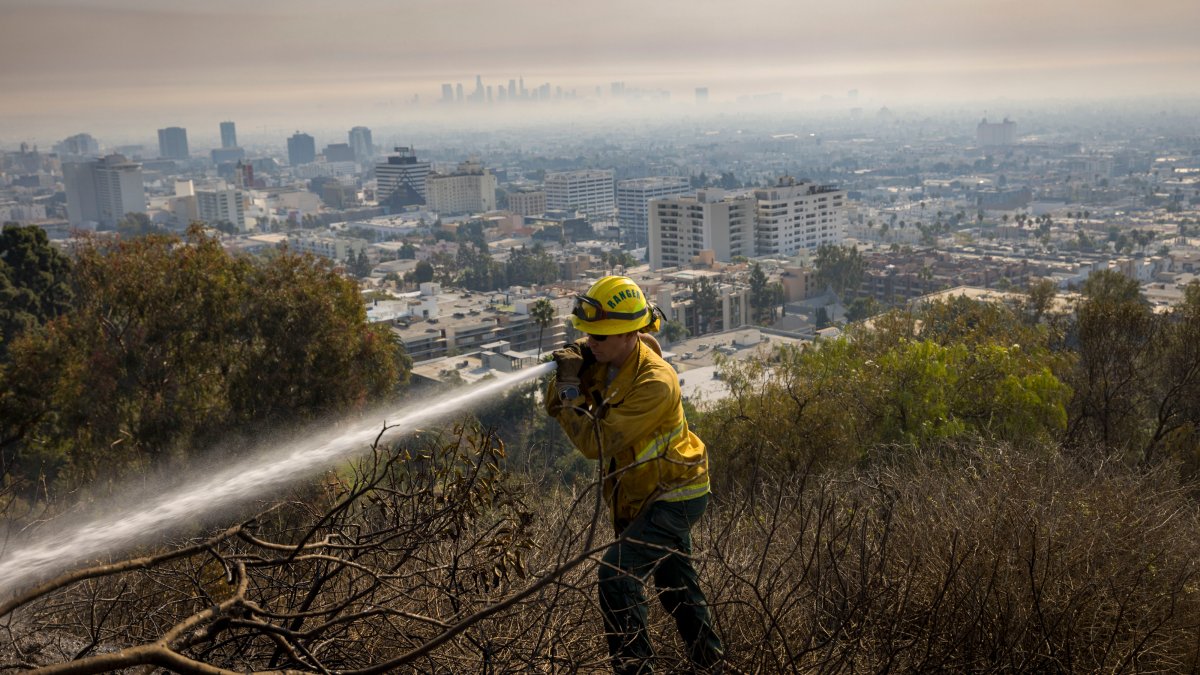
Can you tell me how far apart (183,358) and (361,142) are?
189102mm

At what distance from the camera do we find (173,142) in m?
178

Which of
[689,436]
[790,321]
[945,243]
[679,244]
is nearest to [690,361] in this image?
[790,321]

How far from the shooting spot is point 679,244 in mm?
67000

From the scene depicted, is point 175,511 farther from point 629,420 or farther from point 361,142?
point 361,142

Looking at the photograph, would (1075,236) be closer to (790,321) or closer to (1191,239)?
(1191,239)

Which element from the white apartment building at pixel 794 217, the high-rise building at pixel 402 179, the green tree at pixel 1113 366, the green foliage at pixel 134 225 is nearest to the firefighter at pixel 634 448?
the green tree at pixel 1113 366

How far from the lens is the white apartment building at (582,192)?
110 m

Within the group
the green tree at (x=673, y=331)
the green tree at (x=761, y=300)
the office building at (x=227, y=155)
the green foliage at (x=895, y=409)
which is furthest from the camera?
the office building at (x=227, y=155)

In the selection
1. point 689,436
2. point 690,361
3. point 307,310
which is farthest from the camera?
point 690,361

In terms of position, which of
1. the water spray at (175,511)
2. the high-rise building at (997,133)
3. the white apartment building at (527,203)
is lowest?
the white apartment building at (527,203)

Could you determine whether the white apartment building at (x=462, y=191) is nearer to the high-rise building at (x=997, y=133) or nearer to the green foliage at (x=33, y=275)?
the green foliage at (x=33, y=275)

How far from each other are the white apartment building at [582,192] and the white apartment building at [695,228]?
1613 inches

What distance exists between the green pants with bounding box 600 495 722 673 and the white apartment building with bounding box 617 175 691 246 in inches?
3401

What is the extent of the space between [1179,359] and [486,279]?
47.1m
